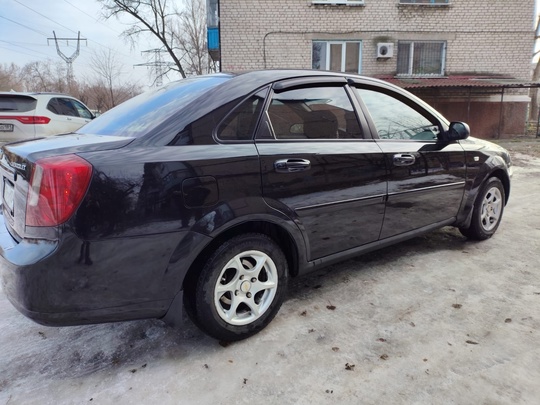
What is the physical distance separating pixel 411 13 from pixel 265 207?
49.2 ft

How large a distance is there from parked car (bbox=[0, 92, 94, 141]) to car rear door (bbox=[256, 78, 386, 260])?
7653 millimetres

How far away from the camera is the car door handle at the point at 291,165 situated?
2.43m

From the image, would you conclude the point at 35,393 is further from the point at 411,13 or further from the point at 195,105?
the point at 411,13

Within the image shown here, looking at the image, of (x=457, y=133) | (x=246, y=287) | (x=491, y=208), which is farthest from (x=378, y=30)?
(x=246, y=287)

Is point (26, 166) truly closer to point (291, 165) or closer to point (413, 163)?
point (291, 165)

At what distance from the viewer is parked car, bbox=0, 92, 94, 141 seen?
9.05 metres

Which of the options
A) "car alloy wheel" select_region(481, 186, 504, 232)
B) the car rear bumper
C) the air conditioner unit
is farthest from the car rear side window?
the air conditioner unit

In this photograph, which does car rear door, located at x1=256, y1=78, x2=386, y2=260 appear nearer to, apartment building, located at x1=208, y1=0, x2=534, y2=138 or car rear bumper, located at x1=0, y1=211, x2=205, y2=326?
car rear bumper, located at x1=0, y1=211, x2=205, y2=326

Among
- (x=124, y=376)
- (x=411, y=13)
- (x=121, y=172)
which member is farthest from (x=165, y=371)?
(x=411, y=13)

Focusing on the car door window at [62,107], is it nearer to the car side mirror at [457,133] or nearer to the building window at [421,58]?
the car side mirror at [457,133]

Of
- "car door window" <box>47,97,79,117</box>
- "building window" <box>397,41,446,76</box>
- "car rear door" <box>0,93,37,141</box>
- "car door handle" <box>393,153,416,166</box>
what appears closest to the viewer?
"car door handle" <box>393,153,416,166</box>

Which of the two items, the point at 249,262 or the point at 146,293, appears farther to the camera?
the point at 249,262

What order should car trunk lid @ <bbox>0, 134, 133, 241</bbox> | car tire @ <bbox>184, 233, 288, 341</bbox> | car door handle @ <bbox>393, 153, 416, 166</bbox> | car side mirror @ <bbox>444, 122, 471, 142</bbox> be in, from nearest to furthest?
car trunk lid @ <bbox>0, 134, 133, 241</bbox>, car tire @ <bbox>184, 233, 288, 341</bbox>, car door handle @ <bbox>393, 153, 416, 166</bbox>, car side mirror @ <bbox>444, 122, 471, 142</bbox>

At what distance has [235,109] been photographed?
238cm
